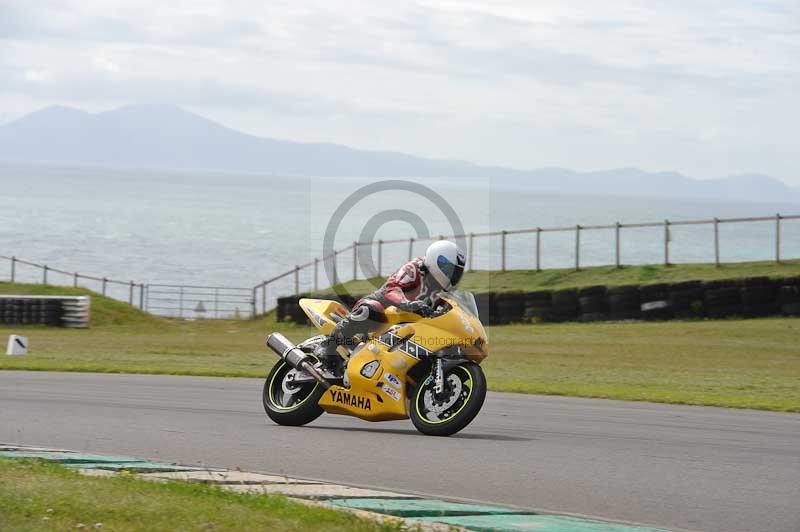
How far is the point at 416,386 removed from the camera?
10516 millimetres

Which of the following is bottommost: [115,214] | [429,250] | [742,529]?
[742,529]

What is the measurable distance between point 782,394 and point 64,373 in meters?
10.5

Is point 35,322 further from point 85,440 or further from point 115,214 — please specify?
point 115,214

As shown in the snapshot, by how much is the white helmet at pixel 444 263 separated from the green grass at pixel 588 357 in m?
5.31

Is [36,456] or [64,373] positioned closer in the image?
[36,456]

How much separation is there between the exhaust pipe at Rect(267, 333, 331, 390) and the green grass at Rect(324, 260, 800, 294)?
18.0 meters

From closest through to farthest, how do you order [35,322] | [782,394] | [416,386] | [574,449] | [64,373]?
[574,449], [416,386], [782,394], [64,373], [35,322]

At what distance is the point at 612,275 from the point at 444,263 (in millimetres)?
24068

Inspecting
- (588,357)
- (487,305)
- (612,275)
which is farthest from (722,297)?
(588,357)

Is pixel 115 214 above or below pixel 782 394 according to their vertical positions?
above

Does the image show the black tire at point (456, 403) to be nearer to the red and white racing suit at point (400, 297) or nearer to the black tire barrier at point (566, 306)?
the red and white racing suit at point (400, 297)

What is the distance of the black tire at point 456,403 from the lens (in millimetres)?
9938

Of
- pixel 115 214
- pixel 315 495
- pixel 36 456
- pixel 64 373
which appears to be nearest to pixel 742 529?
pixel 315 495

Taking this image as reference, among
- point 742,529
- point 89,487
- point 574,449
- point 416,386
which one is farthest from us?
point 416,386
